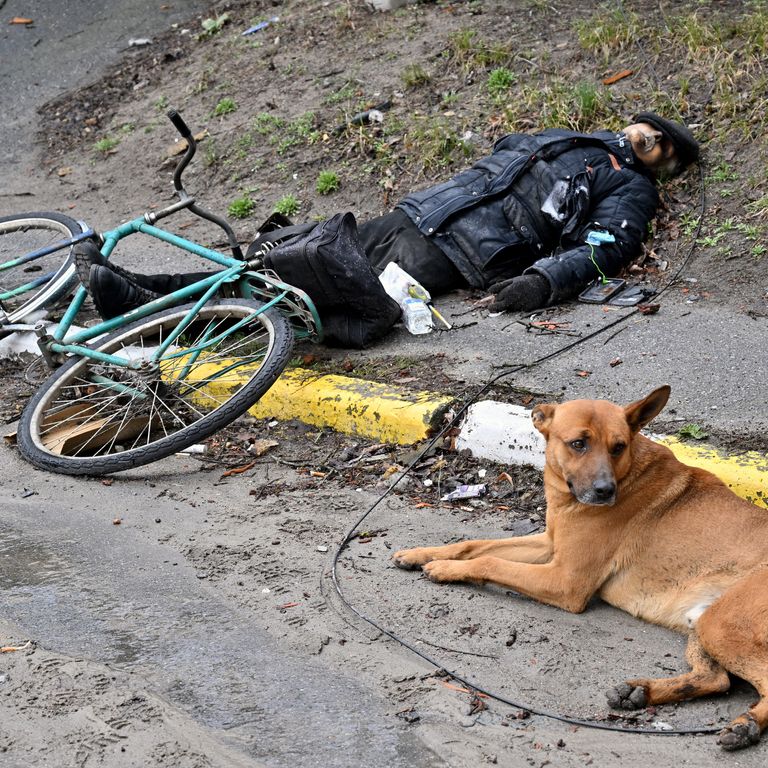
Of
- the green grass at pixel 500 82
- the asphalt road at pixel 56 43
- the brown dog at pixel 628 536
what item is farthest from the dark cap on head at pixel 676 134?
the asphalt road at pixel 56 43

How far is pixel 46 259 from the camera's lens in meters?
8.08

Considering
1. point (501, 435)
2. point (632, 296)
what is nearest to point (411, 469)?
point (501, 435)

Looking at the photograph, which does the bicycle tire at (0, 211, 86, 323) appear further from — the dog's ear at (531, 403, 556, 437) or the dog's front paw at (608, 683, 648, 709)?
the dog's front paw at (608, 683, 648, 709)

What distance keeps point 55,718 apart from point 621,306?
13.5 feet

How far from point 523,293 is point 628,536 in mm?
2541

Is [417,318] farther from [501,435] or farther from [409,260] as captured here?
[501,435]

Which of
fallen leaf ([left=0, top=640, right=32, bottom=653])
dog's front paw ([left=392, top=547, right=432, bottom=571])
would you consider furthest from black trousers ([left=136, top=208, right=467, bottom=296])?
fallen leaf ([left=0, top=640, right=32, bottom=653])

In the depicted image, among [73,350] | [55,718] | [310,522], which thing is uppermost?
[73,350]

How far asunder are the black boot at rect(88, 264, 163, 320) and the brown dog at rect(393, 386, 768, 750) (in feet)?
9.06

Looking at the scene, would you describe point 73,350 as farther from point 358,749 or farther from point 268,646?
point 358,749

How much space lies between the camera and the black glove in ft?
19.5

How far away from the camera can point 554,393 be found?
16.4ft

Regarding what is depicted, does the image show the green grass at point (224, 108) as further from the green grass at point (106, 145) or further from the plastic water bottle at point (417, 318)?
the plastic water bottle at point (417, 318)

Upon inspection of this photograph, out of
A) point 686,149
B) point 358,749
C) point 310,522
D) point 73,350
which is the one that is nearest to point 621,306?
point 686,149
